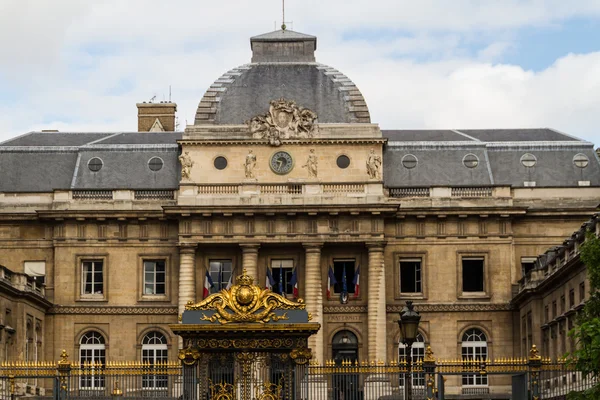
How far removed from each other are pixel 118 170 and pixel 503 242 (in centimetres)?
2199

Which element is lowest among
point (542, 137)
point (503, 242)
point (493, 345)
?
point (493, 345)

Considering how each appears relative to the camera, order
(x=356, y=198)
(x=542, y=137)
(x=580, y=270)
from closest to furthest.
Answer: (x=580, y=270) → (x=356, y=198) → (x=542, y=137)

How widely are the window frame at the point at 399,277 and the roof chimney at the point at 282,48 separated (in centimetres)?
1249

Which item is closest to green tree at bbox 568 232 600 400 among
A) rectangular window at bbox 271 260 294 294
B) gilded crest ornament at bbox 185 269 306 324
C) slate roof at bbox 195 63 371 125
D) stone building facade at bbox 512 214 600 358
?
gilded crest ornament at bbox 185 269 306 324

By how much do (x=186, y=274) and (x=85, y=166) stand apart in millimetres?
9738

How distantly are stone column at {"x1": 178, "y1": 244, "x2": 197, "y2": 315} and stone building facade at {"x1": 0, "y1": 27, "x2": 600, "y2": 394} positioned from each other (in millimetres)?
76

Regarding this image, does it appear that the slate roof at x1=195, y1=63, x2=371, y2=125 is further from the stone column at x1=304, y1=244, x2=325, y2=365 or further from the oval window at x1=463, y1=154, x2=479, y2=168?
the stone column at x1=304, y1=244, x2=325, y2=365

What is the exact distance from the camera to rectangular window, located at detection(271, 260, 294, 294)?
88625 mm

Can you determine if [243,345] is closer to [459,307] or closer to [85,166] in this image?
[459,307]

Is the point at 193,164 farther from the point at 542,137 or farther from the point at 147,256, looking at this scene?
the point at 542,137

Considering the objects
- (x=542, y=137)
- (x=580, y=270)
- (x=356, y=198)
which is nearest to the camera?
(x=580, y=270)

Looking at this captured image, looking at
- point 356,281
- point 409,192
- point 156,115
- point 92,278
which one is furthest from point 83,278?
point 156,115

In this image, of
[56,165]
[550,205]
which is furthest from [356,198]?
[56,165]

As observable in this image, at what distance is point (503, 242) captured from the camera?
89.1m
